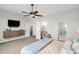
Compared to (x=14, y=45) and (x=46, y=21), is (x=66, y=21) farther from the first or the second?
(x=14, y=45)

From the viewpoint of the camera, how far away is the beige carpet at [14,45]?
6.85ft

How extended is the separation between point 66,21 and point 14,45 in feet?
4.25

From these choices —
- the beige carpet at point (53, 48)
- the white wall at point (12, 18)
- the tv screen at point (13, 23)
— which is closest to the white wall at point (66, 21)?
the beige carpet at point (53, 48)

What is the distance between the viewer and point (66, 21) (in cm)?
218

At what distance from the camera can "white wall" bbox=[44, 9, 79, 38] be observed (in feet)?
6.92

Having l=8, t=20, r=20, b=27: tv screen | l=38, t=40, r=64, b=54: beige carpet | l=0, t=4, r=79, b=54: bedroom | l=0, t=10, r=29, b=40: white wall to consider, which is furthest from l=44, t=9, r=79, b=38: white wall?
l=8, t=20, r=20, b=27: tv screen

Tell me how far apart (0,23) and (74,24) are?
5.32ft

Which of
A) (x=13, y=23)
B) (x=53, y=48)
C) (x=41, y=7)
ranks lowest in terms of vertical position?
(x=53, y=48)

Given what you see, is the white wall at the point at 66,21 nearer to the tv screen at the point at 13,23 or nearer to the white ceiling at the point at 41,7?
the white ceiling at the point at 41,7

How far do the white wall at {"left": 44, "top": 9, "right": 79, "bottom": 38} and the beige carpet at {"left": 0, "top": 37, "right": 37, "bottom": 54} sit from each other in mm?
497

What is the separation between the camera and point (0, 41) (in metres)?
2.06

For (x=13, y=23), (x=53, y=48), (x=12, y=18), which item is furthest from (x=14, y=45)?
(x=53, y=48)

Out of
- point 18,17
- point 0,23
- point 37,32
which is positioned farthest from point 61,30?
point 0,23
